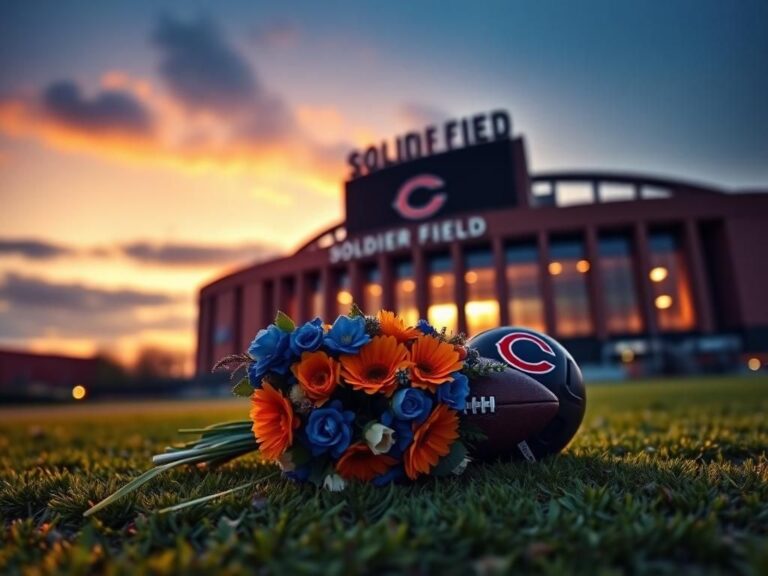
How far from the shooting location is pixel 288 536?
175 cm

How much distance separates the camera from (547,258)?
36125 mm

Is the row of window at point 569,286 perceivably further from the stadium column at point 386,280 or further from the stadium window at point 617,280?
the stadium column at point 386,280

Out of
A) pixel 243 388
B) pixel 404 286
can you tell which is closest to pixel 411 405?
pixel 243 388

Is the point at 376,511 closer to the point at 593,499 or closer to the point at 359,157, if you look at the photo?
the point at 593,499

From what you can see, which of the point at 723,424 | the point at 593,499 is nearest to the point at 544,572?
the point at 593,499

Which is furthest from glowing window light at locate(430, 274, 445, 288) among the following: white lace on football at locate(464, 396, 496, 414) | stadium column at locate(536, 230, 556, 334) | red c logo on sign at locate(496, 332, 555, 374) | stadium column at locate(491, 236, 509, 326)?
white lace on football at locate(464, 396, 496, 414)

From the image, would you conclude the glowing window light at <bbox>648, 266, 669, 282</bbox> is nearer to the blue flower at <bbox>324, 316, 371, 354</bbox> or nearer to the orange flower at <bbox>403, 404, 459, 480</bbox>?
the orange flower at <bbox>403, 404, 459, 480</bbox>

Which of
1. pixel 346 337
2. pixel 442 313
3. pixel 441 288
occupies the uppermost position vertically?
pixel 441 288

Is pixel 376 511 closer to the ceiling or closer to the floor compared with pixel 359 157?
closer to the floor

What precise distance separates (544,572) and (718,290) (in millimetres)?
43021

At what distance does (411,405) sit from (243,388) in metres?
1.01

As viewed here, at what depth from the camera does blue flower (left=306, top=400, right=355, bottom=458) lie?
7.43ft

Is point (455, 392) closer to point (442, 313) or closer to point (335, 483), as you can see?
point (335, 483)

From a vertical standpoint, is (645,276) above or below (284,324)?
→ above
